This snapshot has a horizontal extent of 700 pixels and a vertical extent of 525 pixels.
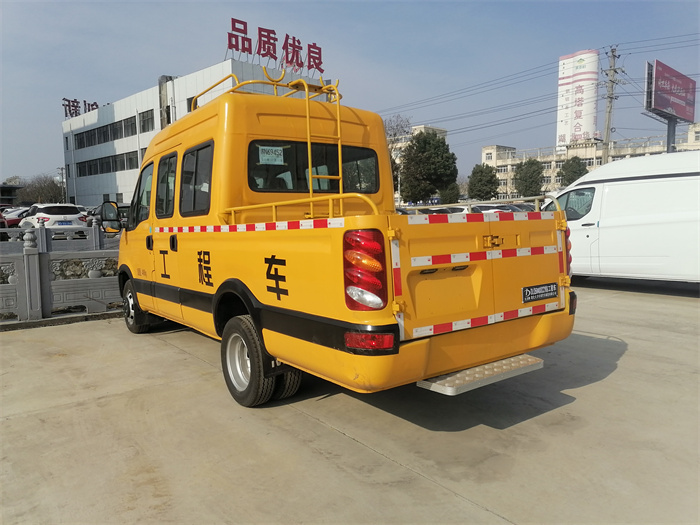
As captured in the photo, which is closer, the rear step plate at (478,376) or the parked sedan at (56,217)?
the rear step plate at (478,376)

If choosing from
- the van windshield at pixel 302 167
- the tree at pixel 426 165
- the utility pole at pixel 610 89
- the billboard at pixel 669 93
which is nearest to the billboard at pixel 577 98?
the billboard at pixel 669 93

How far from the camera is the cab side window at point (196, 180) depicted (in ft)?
15.2

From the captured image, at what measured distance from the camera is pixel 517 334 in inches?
149

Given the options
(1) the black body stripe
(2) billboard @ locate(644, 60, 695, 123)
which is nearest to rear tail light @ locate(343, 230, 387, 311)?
(1) the black body stripe

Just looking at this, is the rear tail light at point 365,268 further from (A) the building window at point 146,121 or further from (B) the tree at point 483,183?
(B) the tree at point 483,183

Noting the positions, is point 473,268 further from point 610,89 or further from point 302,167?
point 610,89

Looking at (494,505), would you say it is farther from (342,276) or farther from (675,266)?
(675,266)

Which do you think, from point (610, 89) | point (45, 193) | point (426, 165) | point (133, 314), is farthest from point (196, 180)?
point (45, 193)

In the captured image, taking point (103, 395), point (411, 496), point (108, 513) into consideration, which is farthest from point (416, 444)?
point (103, 395)

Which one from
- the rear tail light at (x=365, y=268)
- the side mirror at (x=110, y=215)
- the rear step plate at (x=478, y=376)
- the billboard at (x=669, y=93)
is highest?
the billboard at (x=669, y=93)

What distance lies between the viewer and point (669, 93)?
4597 centimetres

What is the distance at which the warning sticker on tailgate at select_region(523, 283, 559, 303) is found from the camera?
382cm

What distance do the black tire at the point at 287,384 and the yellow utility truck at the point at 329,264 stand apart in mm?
17

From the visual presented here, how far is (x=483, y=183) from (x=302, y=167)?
52767 millimetres
